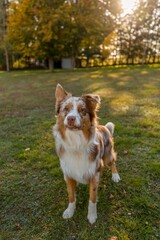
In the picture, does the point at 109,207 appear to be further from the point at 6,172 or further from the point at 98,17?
the point at 98,17

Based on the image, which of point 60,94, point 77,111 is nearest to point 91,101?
point 77,111

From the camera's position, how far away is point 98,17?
2012cm

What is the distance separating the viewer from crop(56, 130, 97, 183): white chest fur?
2.44m

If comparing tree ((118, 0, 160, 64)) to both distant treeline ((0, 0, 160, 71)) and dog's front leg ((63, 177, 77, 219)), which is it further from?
dog's front leg ((63, 177, 77, 219))

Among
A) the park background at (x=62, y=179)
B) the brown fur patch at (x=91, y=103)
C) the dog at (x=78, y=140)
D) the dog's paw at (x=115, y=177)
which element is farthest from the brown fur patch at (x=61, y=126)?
the dog's paw at (x=115, y=177)

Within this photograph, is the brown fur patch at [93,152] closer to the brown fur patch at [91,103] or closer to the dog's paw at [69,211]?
the brown fur patch at [91,103]

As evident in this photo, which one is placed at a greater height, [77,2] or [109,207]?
[77,2]

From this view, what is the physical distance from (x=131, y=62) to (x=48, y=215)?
27.0 metres

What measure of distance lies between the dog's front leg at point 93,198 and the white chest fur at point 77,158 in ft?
0.26

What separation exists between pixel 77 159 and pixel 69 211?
738mm

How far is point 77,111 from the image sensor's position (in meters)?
2.34

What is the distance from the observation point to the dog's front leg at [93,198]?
2.62 meters

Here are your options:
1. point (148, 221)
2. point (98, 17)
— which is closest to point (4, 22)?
point (98, 17)

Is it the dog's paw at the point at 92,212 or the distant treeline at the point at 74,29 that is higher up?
the distant treeline at the point at 74,29
